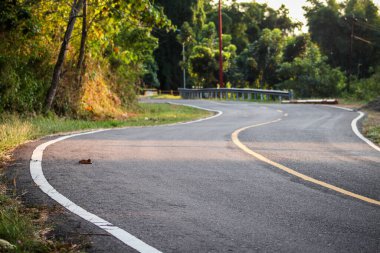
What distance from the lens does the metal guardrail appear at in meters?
38.3

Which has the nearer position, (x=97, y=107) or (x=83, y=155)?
(x=83, y=155)

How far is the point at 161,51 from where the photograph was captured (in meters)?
64.2

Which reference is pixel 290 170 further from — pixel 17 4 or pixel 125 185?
pixel 17 4

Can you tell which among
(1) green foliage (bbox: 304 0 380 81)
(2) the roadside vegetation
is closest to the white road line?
(2) the roadside vegetation

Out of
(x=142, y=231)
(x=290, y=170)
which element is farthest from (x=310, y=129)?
(x=142, y=231)

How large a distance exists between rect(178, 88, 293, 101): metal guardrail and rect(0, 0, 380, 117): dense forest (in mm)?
4750

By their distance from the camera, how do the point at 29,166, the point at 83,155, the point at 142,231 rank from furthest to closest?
the point at 83,155 < the point at 29,166 < the point at 142,231

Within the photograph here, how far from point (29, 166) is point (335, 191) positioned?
171 inches

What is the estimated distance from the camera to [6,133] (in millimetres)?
11703

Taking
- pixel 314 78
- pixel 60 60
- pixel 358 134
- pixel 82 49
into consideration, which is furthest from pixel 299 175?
pixel 314 78

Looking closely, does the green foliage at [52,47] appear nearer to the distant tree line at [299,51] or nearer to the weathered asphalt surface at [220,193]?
the weathered asphalt surface at [220,193]

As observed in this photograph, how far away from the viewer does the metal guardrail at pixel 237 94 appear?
38.3 metres

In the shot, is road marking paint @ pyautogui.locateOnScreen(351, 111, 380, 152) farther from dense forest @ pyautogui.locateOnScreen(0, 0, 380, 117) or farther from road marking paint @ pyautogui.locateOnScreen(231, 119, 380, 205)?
dense forest @ pyautogui.locateOnScreen(0, 0, 380, 117)

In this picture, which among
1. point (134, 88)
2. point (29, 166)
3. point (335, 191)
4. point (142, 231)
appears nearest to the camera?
point (142, 231)
